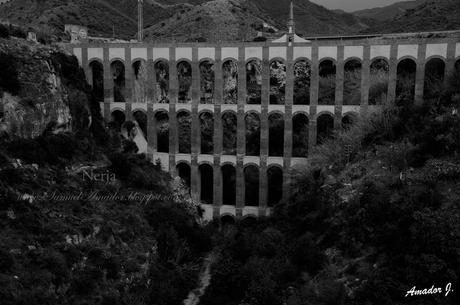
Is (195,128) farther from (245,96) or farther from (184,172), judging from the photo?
(184,172)

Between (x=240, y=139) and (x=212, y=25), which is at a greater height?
(x=212, y=25)

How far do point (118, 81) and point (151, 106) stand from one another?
618cm

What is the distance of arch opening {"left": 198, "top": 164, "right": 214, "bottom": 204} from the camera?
160 ft

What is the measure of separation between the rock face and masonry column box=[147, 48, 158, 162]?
18.2 feet

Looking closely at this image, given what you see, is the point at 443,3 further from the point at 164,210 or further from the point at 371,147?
the point at 164,210

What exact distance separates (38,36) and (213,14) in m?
39.9

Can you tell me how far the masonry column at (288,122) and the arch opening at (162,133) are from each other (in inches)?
499

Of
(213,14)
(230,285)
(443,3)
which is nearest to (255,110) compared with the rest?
(230,285)

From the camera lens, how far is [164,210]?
38.1 m

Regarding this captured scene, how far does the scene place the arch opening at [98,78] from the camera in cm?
4778

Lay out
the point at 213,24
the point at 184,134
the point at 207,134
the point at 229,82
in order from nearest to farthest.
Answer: the point at 184,134 < the point at 207,134 < the point at 229,82 < the point at 213,24

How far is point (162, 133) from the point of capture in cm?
5378

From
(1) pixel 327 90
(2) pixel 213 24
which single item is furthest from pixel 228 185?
(2) pixel 213 24

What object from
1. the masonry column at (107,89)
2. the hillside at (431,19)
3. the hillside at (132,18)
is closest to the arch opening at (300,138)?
the masonry column at (107,89)
